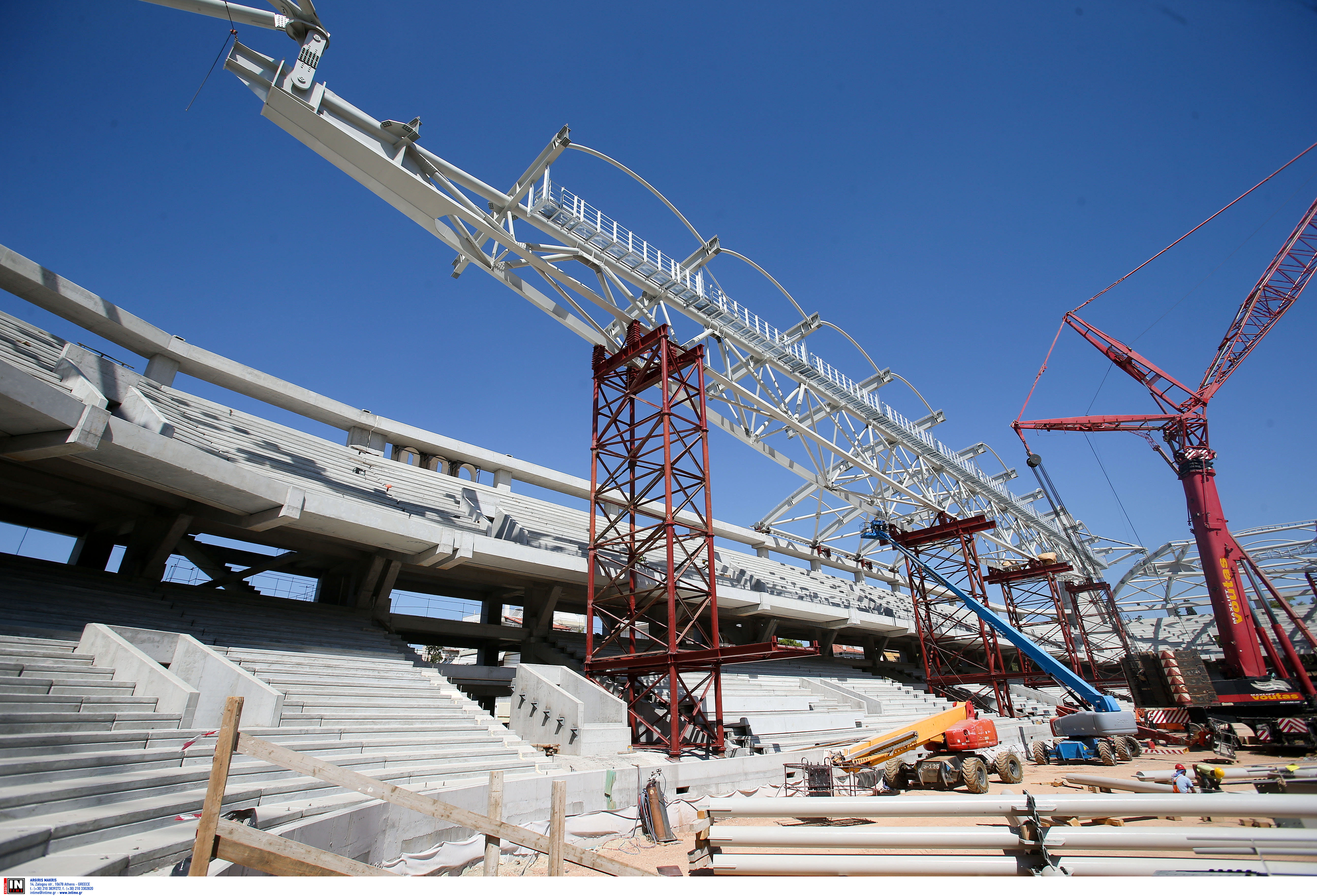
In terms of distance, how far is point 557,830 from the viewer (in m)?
6.09

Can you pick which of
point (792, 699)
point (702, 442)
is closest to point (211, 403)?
point (702, 442)

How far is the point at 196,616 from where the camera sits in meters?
14.2

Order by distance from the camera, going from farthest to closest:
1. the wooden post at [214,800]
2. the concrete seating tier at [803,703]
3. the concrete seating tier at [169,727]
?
the concrete seating tier at [803,703]
the concrete seating tier at [169,727]
the wooden post at [214,800]

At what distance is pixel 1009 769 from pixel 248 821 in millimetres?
15970

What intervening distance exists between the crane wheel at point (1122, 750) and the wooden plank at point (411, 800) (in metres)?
19.7

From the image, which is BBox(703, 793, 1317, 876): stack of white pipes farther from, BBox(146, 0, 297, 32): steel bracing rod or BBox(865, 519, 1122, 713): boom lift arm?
BBox(146, 0, 297, 32): steel bracing rod

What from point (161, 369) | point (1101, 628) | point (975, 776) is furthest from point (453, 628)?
point (1101, 628)

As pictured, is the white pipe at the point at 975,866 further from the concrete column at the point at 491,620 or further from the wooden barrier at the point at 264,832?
the concrete column at the point at 491,620

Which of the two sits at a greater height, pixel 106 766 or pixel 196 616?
pixel 196 616

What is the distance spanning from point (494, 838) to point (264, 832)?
1852 mm

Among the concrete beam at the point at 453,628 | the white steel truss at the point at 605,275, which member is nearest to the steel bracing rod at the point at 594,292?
the white steel truss at the point at 605,275

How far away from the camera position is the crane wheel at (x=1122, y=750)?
19.0 meters

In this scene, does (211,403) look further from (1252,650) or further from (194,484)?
(1252,650)

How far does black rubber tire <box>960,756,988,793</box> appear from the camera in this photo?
13297 millimetres
